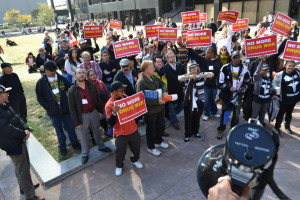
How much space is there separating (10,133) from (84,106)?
4.89 feet

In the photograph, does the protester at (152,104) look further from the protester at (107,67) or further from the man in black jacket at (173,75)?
the protester at (107,67)

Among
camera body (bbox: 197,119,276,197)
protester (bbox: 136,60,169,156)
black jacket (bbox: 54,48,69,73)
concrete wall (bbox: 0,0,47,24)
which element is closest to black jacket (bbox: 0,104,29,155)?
protester (bbox: 136,60,169,156)

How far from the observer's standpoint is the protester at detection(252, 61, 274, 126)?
5.05 m

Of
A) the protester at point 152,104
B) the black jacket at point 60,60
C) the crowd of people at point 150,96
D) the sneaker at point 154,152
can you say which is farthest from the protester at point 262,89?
the black jacket at point 60,60

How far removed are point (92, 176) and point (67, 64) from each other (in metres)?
3.47

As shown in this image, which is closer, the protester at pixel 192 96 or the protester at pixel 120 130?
the protester at pixel 120 130

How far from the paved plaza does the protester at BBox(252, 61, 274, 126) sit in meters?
0.97

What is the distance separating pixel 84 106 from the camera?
4512mm

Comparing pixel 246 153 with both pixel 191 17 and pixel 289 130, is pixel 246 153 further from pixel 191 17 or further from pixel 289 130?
pixel 191 17

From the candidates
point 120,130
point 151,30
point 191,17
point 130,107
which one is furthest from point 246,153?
point 191,17

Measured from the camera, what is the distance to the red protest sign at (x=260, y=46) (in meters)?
5.62

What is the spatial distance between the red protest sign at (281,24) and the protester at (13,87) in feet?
24.7

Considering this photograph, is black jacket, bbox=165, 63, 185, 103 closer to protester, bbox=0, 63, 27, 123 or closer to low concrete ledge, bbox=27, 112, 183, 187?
low concrete ledge, bbox=27, 112, 183, 187

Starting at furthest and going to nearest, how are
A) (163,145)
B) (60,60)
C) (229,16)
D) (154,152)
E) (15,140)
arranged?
(229,16), (60,60), (163,145), (154,152), (15,140)
